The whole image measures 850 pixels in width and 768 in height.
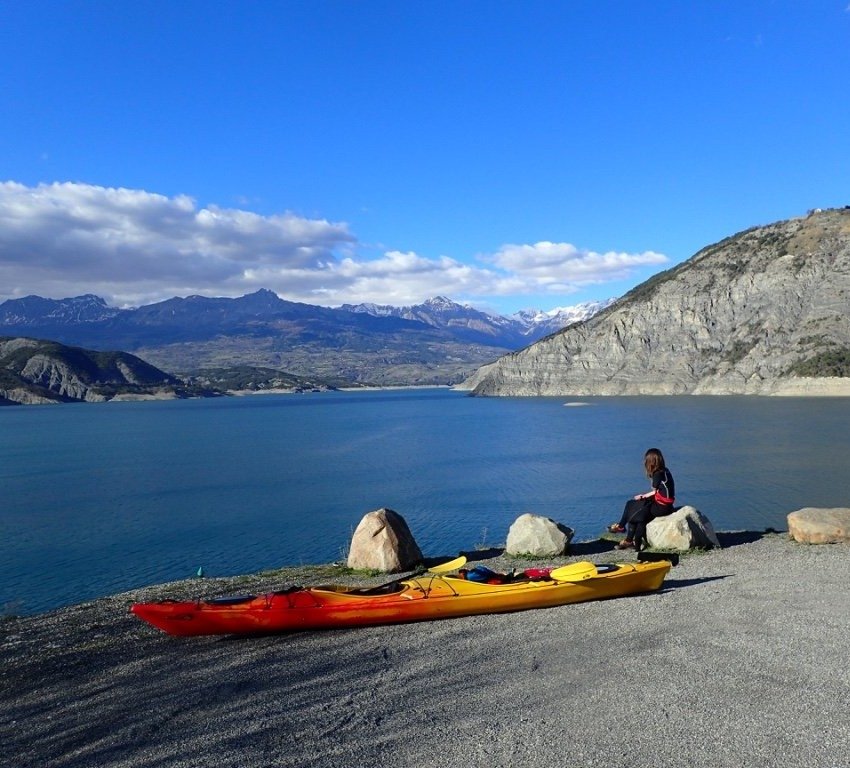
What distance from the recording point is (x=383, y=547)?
62.0 feet

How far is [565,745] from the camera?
809cm

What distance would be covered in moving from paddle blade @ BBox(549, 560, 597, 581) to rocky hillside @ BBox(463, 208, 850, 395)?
471 feet

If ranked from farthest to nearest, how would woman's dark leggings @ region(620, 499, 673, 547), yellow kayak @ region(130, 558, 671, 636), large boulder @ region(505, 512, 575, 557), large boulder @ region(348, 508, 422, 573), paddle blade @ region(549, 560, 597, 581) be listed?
large boulder @ region(505, 512, 575, 557) < woman's dark leggings @ region(620, 499, 673, 547) < large boulder @ region(348, 508, 422, 573) < paddle blade @ region(549, 560, 597, 581) < yellow kayak @ region(130, 558, 671, 636)

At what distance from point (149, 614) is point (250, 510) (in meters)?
29.3

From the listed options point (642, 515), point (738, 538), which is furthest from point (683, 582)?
point (738, 538)

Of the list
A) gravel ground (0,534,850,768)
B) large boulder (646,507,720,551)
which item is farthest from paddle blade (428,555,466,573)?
large boulder (646,507,720,551)

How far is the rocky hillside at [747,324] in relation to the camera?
15100cm

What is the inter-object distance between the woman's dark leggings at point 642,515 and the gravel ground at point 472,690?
4248 millimetres

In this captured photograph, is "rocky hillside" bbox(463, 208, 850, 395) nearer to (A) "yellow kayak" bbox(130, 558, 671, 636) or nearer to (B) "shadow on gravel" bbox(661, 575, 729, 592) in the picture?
(B) "shadow on gravel" bbox(661, 575, 729, 592)

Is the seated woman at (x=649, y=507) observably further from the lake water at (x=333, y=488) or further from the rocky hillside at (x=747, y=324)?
the rocky hillside at (x=747, y=324)

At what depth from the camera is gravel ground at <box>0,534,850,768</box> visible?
26.7 feet

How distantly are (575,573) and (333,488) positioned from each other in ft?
122


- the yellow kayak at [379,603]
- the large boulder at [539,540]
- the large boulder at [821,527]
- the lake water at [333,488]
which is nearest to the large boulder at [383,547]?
the large boulder at [539,540]

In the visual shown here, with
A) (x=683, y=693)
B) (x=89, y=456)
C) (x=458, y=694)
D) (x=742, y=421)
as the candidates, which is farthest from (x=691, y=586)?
(x=742, y=421)
